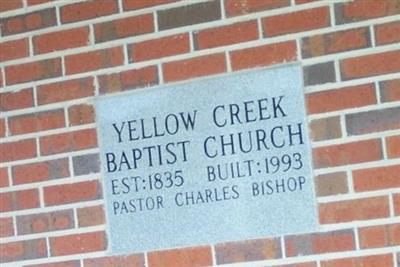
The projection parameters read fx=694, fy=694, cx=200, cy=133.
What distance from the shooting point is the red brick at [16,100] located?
2.21 m

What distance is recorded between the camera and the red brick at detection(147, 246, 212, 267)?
2.05 meters

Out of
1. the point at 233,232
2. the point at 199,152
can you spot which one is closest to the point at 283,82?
the point at 199,152

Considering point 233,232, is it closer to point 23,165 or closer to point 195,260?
point 195,260

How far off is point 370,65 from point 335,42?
0.12 m

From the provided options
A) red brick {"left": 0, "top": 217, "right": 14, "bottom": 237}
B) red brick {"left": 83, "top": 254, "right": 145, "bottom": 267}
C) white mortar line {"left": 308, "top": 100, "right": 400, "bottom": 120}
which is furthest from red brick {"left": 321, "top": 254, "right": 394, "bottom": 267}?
red brick {"left": 0, "top": 217, "right": 14, "bottom": 237}

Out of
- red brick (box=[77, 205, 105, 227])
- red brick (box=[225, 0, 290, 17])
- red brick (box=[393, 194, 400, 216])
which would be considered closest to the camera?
red brick (box=[393, 194, 400, 216])

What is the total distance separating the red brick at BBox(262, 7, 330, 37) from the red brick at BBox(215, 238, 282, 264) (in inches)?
23.8

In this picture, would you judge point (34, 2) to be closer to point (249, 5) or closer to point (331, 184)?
point (249, 5)

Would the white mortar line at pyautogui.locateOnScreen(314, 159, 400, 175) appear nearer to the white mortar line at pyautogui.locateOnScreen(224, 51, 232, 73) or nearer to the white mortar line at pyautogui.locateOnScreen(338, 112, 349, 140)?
the white mortar line at pyautogui.locateOnScreen(338, 112, 349, 140)

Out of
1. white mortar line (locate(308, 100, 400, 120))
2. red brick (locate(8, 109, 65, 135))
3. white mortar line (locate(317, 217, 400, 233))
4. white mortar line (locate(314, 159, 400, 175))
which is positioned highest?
red brick (locate(8, 109, 65, 135))

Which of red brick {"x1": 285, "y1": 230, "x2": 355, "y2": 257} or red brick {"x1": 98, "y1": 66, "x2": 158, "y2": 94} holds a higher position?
red brick {"x1": 98, "y1": 66, "x2": 158, "y2": 94}

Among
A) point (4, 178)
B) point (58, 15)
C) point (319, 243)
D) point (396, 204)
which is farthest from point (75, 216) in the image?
point (396, 204)

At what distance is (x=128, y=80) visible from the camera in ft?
6.96

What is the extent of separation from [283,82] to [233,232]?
0.46 meters
